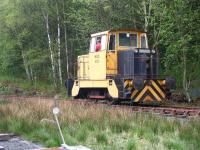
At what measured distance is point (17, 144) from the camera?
9383 mm

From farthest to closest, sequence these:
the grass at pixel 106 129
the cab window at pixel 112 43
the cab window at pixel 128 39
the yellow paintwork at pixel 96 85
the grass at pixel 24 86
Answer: the grass at pixel 24 86 → the cab window at pixel 128 39 → the cab window at pixel 112 43 → the yellow paintwork at pixel 96 85 → the grass at pixel 106 129

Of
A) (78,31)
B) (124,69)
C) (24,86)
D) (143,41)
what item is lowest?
(24,86)

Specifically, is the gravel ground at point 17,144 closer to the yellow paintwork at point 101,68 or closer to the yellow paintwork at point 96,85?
the yellow paintwork at point 96,85

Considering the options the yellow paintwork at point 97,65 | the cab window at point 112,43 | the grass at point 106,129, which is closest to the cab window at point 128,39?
the cab window at point 112,43

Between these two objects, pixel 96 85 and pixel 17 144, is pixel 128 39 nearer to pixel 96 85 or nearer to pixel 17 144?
pixel 96 85

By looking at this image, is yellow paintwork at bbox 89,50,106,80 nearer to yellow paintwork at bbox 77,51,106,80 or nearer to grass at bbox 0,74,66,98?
yellow paintwork at bbox 77,51,106,80

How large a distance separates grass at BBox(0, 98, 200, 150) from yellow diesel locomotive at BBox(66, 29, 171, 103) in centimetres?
A: 425

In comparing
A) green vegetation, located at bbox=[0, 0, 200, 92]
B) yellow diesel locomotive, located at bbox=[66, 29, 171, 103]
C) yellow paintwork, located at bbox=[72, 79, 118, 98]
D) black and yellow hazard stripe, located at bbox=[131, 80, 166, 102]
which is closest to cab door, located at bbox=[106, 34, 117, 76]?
yellow diesel locomotive, located at bbox=[66, 29, 171, 103]

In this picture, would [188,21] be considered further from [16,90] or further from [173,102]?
[16,90]

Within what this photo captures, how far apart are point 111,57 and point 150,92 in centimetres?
207

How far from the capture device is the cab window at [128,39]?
704 inches

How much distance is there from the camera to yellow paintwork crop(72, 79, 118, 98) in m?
16.9

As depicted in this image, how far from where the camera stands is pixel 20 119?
11555mm

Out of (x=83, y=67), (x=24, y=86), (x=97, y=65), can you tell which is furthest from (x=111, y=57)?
(x=24, y=86)
